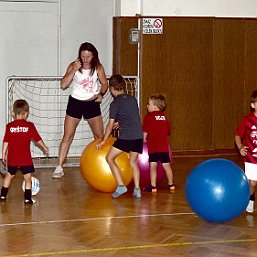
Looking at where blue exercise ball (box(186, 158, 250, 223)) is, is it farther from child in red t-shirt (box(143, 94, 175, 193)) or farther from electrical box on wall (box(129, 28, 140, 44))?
electrical box on wall (box(129, 28, 140, 44))

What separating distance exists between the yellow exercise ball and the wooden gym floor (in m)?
0.15

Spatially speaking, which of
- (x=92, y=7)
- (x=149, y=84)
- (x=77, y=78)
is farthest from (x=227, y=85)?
(x=77, y=78)

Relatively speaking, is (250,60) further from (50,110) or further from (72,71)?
(72,71)

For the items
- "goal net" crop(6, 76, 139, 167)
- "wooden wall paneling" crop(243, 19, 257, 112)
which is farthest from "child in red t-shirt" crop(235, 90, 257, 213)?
"wooden wall paneling" crop(243, 19, 257, 112)

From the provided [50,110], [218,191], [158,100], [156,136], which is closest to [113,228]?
[218,191]

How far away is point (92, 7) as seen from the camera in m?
12.1

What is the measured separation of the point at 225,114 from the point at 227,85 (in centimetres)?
47

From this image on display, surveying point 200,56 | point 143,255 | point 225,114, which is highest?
point 200,56

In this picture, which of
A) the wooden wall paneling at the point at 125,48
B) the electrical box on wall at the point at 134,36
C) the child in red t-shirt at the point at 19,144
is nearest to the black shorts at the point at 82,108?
the child in red t-shirt at the point at 19,144

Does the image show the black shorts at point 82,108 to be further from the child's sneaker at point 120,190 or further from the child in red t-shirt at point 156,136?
the child's sneaker at point 120,190

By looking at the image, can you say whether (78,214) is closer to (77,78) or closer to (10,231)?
(10,231)

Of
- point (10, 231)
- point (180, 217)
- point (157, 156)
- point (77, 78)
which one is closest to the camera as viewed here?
point (10, 231)

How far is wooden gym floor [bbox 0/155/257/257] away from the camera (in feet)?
21.8

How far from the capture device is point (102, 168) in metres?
8.91
